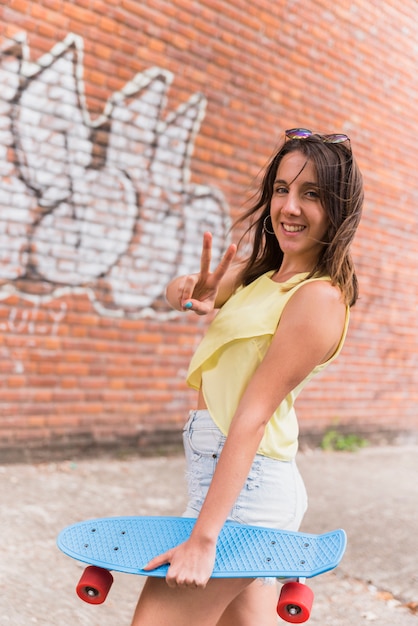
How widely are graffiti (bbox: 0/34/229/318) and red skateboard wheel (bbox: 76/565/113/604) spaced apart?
3.10m

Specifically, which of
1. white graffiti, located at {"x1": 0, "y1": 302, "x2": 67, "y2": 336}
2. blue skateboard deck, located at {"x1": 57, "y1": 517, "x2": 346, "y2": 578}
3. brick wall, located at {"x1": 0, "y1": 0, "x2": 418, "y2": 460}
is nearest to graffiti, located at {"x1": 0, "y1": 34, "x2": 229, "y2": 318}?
brick wall, located at {"x1": 0, "y1": 0, "x2": 418, "y2": 460}

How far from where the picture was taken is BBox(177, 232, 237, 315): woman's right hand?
1962 millimetres

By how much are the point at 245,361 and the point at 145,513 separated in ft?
8.73

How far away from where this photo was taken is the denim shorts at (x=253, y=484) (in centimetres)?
180

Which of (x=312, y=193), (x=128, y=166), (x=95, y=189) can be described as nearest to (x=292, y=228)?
(x=312, y=193)

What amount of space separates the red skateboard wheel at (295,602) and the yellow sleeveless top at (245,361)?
1.03 ft

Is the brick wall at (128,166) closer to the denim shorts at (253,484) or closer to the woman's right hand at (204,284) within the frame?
the woman's right hand at (204,284)

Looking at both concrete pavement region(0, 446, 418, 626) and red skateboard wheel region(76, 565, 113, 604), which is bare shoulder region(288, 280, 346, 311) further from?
concrete pavement region(0, 446, 418, 626)

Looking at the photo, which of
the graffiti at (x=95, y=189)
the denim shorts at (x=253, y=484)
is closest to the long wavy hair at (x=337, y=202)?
the denim shorts at (x=253, y=484)

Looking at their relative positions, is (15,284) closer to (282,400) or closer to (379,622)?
Result: (379,622)

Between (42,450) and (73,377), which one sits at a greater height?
(73,377)

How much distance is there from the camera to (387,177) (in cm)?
746

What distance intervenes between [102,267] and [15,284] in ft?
2.23

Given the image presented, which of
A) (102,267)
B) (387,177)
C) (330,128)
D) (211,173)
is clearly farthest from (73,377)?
(387,177)
